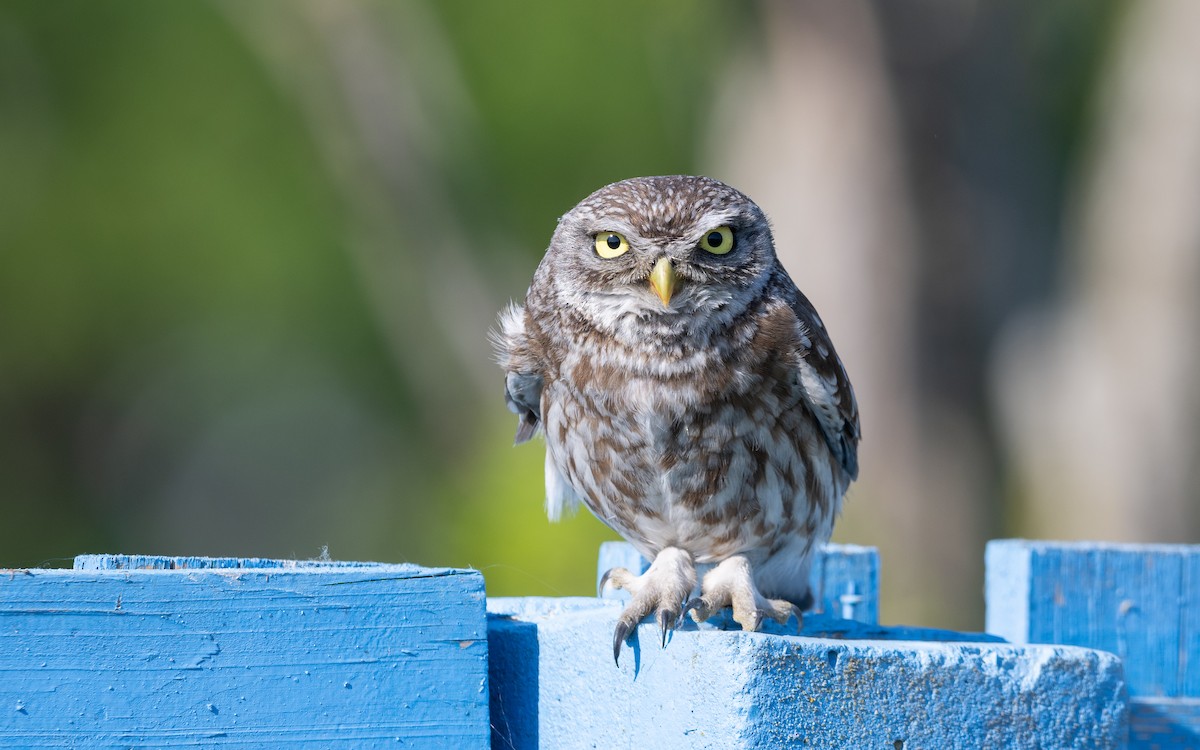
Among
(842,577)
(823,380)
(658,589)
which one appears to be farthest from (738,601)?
(823,380)

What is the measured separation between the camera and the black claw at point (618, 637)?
6.57 feet

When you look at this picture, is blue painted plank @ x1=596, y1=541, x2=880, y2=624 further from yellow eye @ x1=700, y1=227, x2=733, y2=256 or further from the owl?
yellow eye @ x1=700, y1=227, x2=733, y2=256

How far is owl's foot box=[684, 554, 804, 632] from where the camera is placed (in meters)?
2.64

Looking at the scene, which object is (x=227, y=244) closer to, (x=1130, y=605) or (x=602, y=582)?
(x=602, y=582)

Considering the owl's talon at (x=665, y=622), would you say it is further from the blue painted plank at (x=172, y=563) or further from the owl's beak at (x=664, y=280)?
the owl's beak at (x=664, y=280)

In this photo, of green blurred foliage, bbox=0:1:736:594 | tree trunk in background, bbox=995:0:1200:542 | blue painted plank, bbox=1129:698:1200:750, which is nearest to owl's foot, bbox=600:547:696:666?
blue painted plank, bbox=1129:698:1200:750

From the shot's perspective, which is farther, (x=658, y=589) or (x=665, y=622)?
(x=658, y=589)

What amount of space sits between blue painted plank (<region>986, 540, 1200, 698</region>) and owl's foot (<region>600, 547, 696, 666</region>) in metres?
0.67

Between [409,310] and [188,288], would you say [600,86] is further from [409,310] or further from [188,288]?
[188,288]

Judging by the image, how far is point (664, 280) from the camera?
2969 millimetres

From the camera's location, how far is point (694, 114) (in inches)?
552

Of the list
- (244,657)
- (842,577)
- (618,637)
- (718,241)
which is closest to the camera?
(244,657)

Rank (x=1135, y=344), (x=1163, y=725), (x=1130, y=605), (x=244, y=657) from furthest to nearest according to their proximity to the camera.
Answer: (x=1135, y=344)
(x=1130, y=605)
(x=1163, y=725)
(x=244, y=657)

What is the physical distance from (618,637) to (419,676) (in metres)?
0.32
